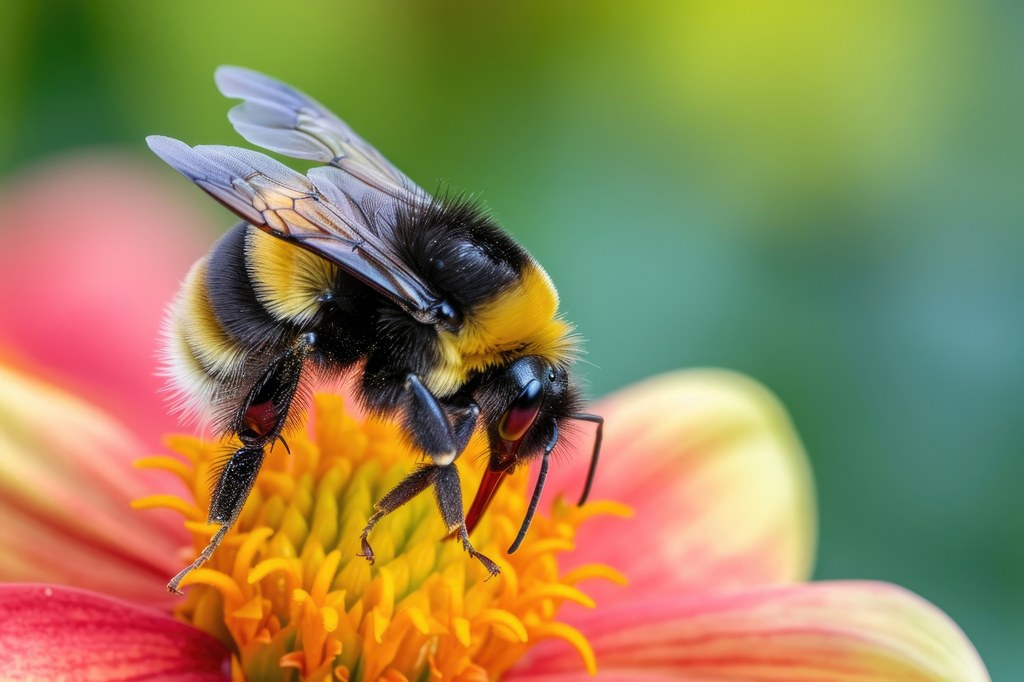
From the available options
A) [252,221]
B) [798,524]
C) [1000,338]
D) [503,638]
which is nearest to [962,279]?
[1000,338]

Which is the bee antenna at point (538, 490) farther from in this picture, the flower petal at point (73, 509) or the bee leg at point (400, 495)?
the flower petal at point (73, 509)

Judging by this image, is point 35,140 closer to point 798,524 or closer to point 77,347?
point 77,347

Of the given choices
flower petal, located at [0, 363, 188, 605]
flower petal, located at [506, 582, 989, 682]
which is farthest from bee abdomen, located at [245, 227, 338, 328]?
flower petal, located at [506, 582, 989, 682]

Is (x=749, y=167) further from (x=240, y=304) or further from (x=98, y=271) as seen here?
(x=240, y=304)

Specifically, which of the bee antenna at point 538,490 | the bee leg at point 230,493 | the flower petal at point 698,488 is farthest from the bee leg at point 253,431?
the flower petal at point 698,488

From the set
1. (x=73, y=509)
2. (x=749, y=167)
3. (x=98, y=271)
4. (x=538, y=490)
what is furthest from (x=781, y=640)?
(x=749, y=167)

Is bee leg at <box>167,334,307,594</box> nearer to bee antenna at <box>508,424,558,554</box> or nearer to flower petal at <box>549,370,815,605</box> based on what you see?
bee antenna at <box>508,424,558,554</box>
